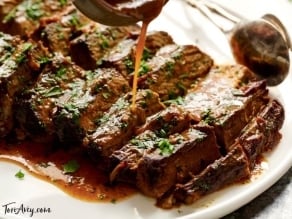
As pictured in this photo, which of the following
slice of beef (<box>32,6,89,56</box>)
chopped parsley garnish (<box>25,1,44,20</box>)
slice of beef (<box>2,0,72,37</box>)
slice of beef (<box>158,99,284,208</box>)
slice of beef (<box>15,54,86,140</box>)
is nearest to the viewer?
slice of beef (<box>158,99,284,208</box>)

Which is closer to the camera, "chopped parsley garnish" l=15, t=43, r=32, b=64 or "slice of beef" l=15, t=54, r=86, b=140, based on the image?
"slice of beef" l=15, t=54, r=86, b=140

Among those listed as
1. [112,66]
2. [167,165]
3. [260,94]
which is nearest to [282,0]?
[260,94]

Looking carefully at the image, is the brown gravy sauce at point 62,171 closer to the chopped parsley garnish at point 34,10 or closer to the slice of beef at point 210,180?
the slice of beef at point 210,180

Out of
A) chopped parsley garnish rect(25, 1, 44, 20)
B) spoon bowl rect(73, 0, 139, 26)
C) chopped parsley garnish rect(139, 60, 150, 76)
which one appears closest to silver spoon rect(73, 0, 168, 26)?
spoon bowl rect(73, 0, 139, 26)

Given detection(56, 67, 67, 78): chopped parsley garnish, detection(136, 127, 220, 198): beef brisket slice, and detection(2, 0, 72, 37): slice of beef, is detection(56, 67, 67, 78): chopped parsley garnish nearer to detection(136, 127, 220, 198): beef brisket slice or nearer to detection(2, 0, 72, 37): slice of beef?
detection(2, 0, 72, 37): slice of beef

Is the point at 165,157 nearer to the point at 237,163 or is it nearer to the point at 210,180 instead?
the point at 210,180

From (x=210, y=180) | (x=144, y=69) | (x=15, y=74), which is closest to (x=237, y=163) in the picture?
(x=210, y=180)
